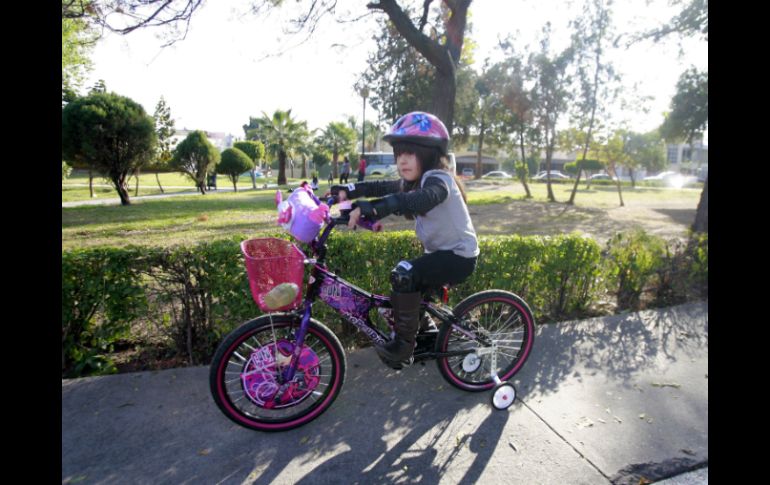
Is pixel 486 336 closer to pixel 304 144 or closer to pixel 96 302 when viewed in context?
pixel 96 302

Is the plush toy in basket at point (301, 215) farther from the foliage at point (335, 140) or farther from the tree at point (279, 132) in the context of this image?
the foliage at point (335, 140)

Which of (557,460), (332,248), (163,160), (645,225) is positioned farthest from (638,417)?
(163,160)

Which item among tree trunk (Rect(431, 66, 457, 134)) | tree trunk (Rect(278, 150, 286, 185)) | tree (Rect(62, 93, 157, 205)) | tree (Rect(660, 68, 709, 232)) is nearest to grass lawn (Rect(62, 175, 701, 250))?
tree (Rect(62, 93, 157, 205))

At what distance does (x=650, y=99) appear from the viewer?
1778 centimetres

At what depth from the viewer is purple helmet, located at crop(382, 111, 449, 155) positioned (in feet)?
8.59

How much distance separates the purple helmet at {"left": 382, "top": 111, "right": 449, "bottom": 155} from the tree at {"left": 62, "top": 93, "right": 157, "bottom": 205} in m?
14.7

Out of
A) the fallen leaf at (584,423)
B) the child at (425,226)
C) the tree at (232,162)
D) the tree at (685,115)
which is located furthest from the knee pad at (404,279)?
the tree at (685,115)

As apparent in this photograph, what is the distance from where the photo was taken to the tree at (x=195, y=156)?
20.5m

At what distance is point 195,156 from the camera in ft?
67.8

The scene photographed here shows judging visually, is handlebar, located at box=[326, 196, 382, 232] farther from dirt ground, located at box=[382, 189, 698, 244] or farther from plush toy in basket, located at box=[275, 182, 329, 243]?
dirt ground, located at box=[382, 189, 698, 244]

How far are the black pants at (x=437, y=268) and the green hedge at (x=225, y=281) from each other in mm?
1092

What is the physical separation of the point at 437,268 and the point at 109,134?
15.3 metres

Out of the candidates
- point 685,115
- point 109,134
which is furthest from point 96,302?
point 685,115
